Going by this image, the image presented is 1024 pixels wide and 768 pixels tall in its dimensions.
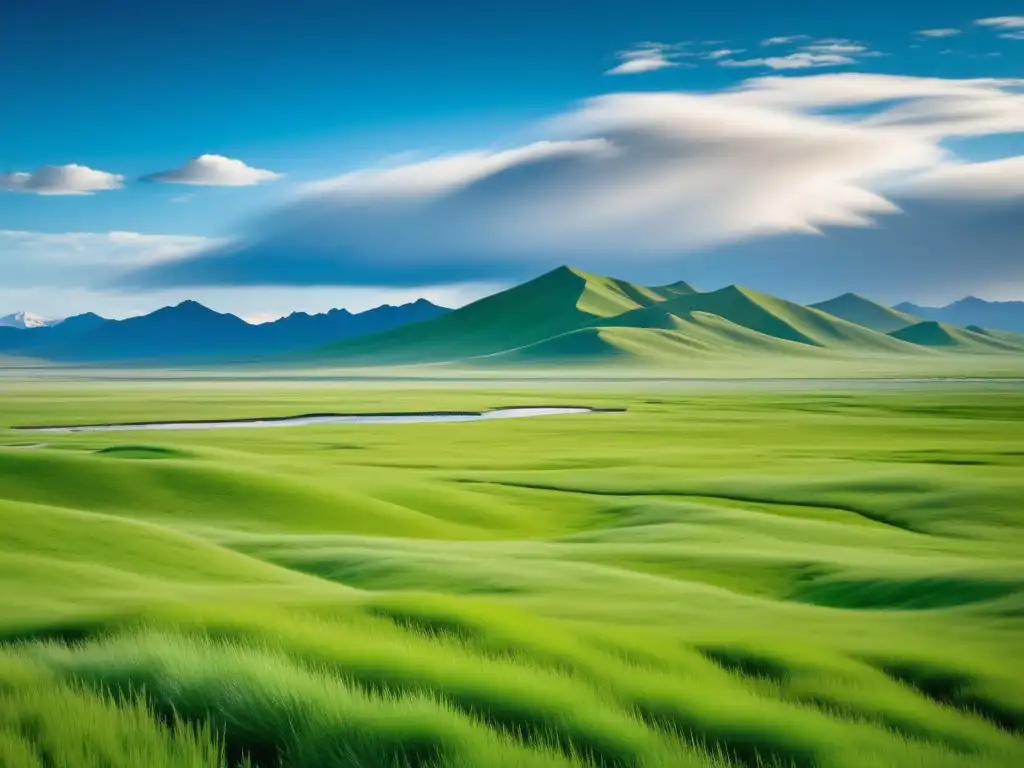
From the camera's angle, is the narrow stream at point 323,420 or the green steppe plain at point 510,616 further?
the narrow stream at point 323,420

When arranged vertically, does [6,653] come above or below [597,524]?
above

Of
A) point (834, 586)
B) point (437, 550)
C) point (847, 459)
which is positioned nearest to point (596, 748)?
point (834, 586)

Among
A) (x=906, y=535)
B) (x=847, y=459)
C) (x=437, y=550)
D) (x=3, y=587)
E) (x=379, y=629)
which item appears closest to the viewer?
(x=379, y=629)

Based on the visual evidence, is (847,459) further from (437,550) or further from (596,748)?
(596,748)

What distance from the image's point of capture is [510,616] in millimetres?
13914

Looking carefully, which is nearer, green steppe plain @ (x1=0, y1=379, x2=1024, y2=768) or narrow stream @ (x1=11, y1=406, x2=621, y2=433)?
green steppe plain @ (x1=0, y1=379, x2=1024, y2=768)

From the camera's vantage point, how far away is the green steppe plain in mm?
9039

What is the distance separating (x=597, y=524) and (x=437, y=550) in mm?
11333

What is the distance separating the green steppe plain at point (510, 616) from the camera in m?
9.04

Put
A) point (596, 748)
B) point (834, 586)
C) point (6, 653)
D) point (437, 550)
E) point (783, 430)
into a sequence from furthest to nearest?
point (783, 430) < point (437, 550) < point (834, 586) < point (6, 653) < point (596, 748)

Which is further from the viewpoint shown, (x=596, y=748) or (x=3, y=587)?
(x=3, y=587)

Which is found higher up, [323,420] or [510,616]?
[510,616]

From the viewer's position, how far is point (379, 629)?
13.4m

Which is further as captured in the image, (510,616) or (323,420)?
(323,420)
